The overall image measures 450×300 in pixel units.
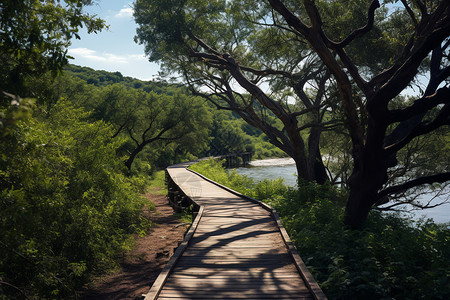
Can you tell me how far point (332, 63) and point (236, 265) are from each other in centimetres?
528

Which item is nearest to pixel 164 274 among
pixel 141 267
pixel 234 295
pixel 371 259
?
pixel 234 295

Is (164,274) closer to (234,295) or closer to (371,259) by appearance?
(234,295)

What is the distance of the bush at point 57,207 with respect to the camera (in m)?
3.80

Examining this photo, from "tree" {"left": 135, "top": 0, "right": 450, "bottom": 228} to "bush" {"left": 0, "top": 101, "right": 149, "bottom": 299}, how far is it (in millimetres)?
5832

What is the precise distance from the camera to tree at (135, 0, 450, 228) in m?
7.02

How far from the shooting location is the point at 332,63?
8.23 metres

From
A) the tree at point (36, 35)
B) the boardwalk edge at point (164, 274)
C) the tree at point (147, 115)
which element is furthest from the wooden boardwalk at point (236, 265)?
the tree at point (147, 115)

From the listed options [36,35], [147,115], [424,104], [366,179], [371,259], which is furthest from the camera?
[147,115]

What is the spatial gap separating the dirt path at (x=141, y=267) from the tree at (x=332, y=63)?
516cm

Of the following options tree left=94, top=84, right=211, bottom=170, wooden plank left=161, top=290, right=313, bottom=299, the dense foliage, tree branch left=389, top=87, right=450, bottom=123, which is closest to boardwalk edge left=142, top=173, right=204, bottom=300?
wooden plank left=161, top=290, right=313, bottom=299

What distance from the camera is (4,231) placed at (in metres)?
3.73

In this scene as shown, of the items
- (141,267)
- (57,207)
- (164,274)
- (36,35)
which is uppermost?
(36,35)

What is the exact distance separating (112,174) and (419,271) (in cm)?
806

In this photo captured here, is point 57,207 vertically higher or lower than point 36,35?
lower
